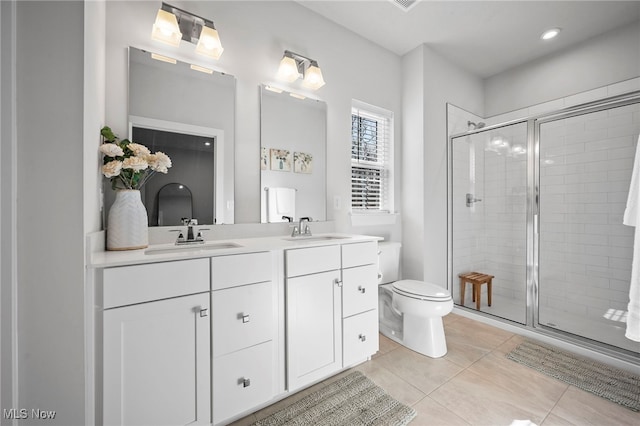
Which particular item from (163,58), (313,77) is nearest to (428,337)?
(313,77)

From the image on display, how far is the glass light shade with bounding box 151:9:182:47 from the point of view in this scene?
1.51 m

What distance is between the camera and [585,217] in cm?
242

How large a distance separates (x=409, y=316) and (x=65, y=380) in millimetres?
1983

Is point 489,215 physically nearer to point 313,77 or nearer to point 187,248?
point 313,77

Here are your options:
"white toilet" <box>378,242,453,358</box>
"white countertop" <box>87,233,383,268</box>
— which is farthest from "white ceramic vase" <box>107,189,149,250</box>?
"white toilet" <box>378,242,453,358</box>

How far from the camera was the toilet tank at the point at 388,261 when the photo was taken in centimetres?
237

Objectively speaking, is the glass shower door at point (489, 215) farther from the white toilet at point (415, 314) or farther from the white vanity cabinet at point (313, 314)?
the white vanity cabinet at point (313, 314)

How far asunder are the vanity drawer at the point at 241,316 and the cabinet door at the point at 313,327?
135 mm

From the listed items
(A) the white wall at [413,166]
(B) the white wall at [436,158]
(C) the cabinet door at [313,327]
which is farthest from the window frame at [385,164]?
(C) the cabinet door at [313,327]

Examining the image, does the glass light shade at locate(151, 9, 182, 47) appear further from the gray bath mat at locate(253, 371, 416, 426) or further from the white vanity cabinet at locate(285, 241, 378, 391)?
the gray bath mat at locate(253, 371, 416, 426)

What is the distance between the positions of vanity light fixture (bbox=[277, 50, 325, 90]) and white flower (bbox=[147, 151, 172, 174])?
107cm

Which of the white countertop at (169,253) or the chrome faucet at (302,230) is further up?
the chrome faucet at (302,230)

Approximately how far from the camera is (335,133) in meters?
2.32

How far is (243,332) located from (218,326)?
0.44 feet
